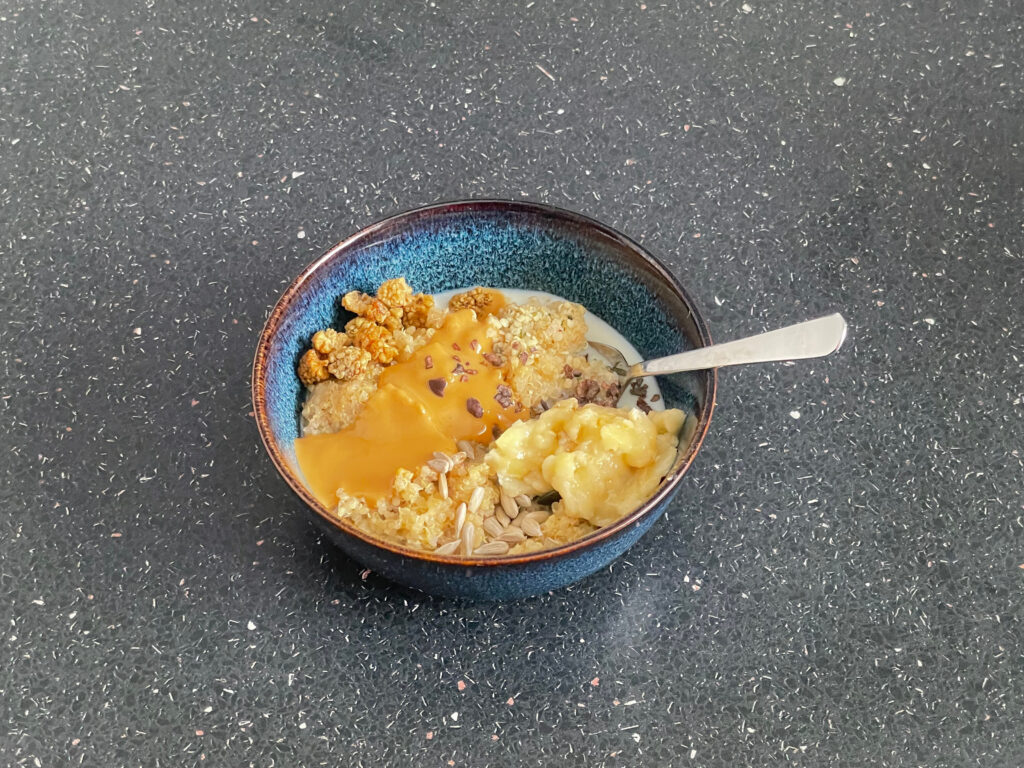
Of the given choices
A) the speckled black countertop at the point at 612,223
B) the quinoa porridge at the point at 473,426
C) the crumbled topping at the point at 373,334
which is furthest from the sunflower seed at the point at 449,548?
the crumbled topping at the point at 373,334

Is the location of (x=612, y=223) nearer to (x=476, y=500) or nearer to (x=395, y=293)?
(x=395, y=293)

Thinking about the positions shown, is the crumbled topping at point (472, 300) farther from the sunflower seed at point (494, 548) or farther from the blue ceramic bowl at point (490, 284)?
the sunflower seed at point (494, 548)

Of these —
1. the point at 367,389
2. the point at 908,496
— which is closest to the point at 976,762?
the point at 908,496

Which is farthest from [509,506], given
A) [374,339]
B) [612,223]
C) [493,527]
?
[612,223]

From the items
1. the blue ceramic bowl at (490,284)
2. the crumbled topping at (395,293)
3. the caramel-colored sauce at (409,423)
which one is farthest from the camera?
the crumbled topping at (395,293)

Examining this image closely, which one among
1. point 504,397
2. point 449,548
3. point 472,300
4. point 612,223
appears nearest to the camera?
point 449,548

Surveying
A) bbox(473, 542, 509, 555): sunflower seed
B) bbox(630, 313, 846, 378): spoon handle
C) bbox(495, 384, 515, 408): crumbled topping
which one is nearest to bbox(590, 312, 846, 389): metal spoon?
bbox(630, 313, 846, 378): spoon handle
